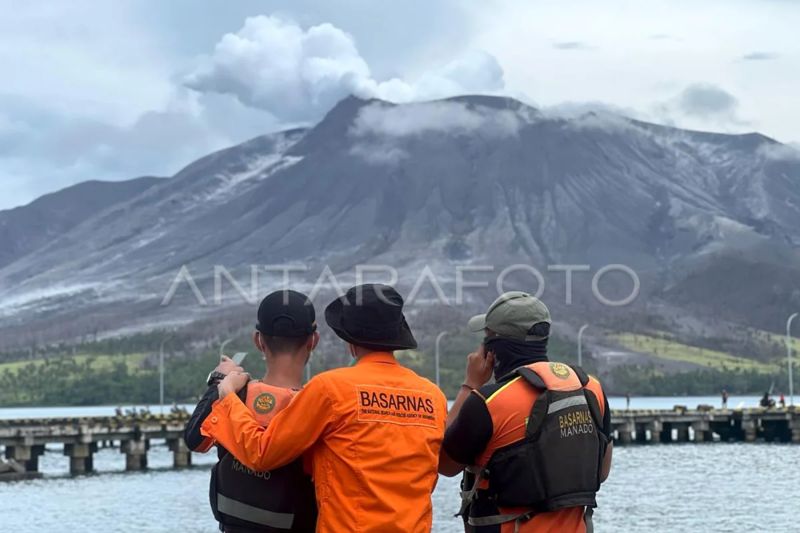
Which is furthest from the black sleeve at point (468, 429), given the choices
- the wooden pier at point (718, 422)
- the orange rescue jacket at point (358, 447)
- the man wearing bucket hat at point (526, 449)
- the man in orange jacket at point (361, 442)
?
the wooden pier at point (718, 422)

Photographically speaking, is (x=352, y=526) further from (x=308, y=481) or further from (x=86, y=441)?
(x=86, y=441)

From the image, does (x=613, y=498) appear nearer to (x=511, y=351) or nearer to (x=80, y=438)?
(x=80, y=438)

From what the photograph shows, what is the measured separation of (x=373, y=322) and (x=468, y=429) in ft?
2.45

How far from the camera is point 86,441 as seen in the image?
67438 mm

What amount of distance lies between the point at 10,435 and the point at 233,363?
58.4 m

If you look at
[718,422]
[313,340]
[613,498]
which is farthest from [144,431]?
[313,340]

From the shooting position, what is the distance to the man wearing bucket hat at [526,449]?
25.1 ft

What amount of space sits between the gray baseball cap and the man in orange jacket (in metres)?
0.79

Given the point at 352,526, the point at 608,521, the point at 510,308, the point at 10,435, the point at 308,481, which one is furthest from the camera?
the point at 10,435

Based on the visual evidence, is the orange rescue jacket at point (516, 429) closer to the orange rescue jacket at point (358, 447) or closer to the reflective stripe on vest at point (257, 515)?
the orange rescue jacket at point (358, 447)

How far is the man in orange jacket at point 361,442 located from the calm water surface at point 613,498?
Answer: 3554 centimetres

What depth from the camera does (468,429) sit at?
7633 mm

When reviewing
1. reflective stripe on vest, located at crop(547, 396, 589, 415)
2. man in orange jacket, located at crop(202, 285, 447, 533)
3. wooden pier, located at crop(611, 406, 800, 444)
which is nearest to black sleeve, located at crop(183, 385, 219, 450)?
man in orange jacket, located at crop(202, 285, 447, 533)

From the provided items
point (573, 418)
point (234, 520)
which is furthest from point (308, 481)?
point (573, 418)
